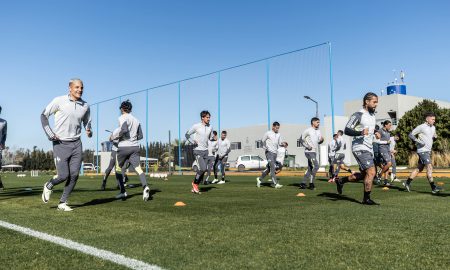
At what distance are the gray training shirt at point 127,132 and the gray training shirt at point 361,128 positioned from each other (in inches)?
163

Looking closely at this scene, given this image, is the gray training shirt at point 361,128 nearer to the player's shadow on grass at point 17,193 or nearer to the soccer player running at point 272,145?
the soccer player running at point 272,145

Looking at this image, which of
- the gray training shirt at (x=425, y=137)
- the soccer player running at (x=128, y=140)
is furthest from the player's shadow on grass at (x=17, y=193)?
the gray training shirt at (x=425, y=137)

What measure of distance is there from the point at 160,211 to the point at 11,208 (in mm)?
2794

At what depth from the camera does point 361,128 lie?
23.9 feet

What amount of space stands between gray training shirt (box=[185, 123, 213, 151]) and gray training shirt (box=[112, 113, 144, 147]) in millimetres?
2354

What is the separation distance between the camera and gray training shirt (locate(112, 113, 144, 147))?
328 inches

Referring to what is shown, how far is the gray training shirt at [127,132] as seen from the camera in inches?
328

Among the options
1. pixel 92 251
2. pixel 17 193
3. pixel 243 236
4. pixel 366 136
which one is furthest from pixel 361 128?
pixel 17 193

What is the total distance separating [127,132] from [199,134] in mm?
2733

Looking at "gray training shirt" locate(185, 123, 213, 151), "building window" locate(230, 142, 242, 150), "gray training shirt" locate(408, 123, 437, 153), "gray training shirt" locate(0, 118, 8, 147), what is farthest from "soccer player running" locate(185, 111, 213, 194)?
"building window" locate(230, 142, 242, 150)

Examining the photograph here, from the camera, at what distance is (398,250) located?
361cm

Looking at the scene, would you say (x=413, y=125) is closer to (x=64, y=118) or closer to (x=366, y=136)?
(x=366, y=136)

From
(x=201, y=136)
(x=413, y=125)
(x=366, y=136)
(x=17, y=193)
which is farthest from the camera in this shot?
(x=413, y=125)

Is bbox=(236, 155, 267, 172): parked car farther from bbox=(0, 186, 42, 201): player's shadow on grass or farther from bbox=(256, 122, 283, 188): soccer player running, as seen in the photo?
bbox=(0, 186, 42, 201): player's shadow on grass
